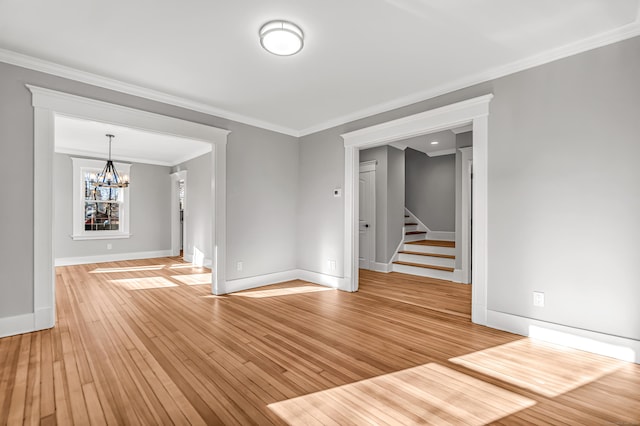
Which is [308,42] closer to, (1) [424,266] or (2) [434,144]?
(1) [424,266]

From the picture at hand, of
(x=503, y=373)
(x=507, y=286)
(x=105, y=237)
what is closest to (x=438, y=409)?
(x=503, y=373)

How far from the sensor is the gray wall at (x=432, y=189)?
723cm

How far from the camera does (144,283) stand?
16.4 feet

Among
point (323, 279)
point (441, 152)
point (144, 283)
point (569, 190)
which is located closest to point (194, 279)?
point (144, 283)

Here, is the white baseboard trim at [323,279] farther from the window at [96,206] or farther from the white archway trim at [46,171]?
the window at [96,206]

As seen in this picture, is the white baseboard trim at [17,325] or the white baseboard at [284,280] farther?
the white baseboard at [284,280]

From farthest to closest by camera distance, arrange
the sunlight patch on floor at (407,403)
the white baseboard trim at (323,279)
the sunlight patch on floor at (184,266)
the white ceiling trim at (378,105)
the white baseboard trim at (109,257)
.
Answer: the white baseboard trim at (109,257) → the sunlight patch on floor at (184,266) → the white baseboard trim at (323,279) → the white ceiling trim at (378,105) → the sunlight patch on floor at (407,403)

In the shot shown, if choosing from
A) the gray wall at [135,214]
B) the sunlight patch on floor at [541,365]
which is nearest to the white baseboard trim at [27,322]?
the sunlight patch on floor at [541,365]

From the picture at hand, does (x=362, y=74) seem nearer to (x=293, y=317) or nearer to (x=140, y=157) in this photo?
(x=293, y=317)

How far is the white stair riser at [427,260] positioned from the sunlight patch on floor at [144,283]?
4436 millimetres

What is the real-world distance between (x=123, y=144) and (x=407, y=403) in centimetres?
714

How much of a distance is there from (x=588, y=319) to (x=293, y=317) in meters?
2.79

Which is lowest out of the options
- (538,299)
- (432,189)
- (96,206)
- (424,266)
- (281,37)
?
(424,266)

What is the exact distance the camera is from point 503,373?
2145 mm
